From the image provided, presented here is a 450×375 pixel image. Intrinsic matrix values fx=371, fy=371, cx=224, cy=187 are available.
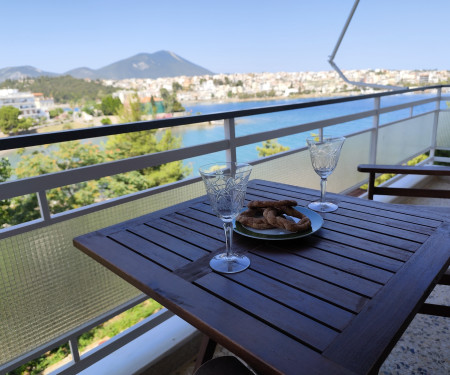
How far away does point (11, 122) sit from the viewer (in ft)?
87.7

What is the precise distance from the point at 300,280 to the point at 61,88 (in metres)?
35.9

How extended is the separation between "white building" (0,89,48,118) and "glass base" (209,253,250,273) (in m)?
30.3

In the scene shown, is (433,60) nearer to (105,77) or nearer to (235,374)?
(235,374)

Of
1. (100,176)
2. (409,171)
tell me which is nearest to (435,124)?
(409,171)

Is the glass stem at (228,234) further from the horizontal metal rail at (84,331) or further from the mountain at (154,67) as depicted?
the mountain at (154,67)

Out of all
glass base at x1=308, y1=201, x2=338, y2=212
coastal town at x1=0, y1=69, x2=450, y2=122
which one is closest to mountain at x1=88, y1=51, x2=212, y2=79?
coastal town at x1=0, y1=69, x2=450, y2=122

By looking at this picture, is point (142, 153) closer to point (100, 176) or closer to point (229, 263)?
point (100, 176)

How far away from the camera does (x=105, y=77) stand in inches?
1415

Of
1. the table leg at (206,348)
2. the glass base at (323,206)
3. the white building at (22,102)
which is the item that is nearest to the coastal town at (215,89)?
the white building at (22,102)

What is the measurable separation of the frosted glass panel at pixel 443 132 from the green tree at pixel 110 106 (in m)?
28.4

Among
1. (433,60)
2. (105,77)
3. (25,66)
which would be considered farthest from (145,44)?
(433,60)

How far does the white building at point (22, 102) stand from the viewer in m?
28.3

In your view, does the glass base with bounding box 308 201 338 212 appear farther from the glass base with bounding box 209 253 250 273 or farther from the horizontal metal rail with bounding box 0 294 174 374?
the horizontal metal rail with bounding box 0 294 174 374

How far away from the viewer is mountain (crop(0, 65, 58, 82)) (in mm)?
33156
